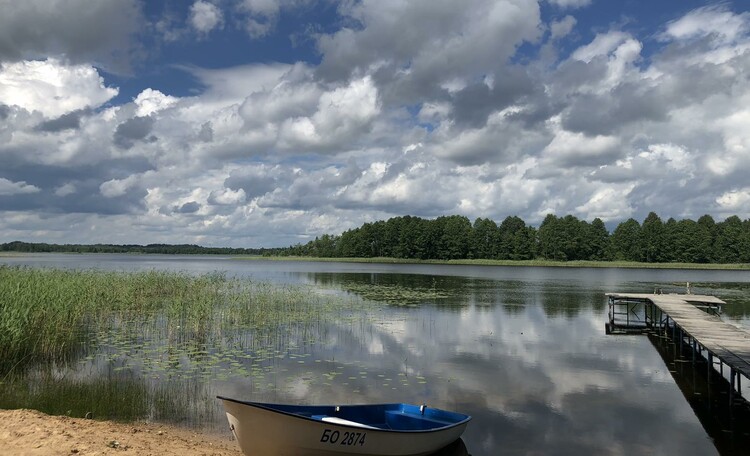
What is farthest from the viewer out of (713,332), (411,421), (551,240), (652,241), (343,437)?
(551,240)

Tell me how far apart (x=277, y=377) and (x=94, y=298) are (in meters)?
12.0

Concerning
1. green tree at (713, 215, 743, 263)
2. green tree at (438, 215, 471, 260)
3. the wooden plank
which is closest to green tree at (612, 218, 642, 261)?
green tree at (713, 215, 743, 263)

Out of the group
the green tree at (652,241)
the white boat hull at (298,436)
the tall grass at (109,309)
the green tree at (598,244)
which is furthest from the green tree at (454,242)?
the white boat hull at (298,436)

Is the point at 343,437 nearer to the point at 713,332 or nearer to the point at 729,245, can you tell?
the point at 713,332

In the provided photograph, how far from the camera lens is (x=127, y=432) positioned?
9.28 metres

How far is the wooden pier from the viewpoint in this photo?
13398 mm

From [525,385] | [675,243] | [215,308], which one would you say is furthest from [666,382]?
[675,243]

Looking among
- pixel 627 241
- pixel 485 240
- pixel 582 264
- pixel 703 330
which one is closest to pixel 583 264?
pixel 582 264

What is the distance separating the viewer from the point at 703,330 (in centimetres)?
1800

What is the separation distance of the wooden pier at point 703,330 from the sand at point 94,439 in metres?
11.7

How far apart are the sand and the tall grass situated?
566 cm

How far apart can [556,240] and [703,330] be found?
10447 centimetres

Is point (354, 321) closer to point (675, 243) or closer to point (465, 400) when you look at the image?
point (465, 400)

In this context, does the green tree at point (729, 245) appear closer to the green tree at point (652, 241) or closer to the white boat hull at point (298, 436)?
the green tree at point (652, 241)
